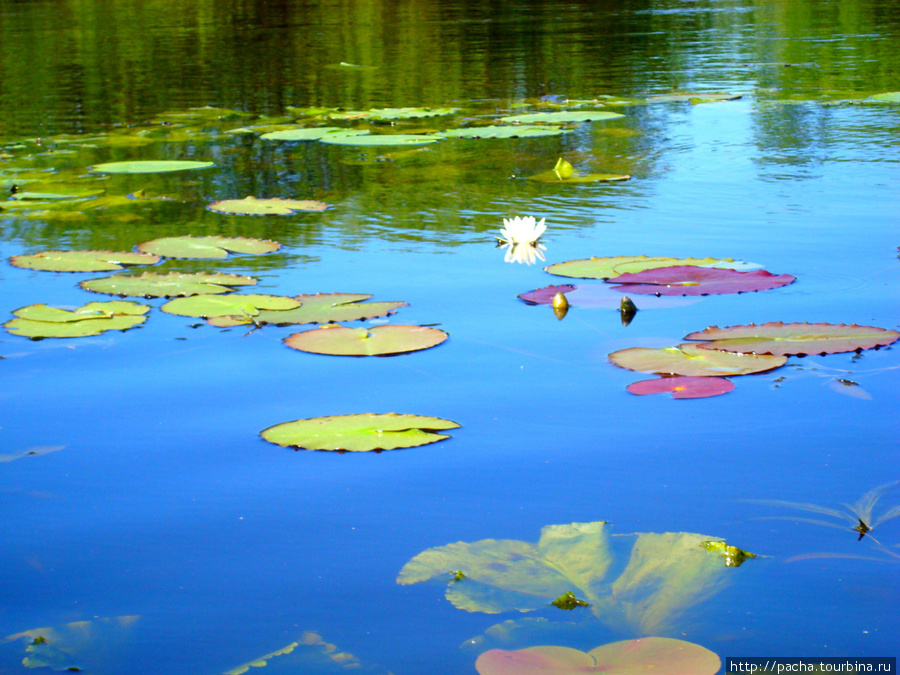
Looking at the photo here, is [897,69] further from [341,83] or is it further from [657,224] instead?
[657,224]

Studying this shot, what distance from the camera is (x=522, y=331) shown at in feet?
7.79

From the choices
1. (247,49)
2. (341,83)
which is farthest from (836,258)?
(247,49)

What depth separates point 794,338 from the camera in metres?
2.15

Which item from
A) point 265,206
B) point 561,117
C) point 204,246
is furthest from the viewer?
point 561,117

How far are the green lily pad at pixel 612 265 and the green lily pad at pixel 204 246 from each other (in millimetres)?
1020

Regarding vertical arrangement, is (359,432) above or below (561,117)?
below

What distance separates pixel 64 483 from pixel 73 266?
1502mm

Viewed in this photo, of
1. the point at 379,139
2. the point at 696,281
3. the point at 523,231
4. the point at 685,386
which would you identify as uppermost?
the point at 379,139

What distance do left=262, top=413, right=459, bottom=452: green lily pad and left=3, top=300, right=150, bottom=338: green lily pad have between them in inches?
33.9

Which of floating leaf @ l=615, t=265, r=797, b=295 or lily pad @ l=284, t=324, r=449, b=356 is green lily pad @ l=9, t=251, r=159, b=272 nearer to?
lily pad @ l=284, t=324, r=449, b=356

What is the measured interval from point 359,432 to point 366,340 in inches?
21.1

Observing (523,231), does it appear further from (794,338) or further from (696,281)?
(794,338)

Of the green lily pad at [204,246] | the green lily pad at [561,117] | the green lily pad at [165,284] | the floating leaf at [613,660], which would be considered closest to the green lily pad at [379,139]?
the green lily pad at [561,117]

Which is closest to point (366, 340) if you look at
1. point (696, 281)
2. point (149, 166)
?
point (696, 281)
